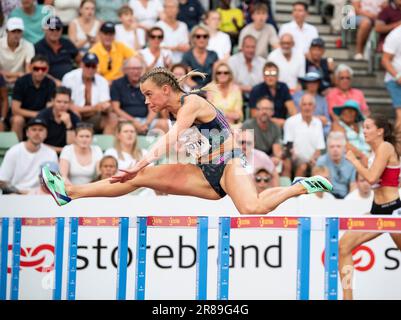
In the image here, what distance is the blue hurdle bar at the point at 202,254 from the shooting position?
9.52 m

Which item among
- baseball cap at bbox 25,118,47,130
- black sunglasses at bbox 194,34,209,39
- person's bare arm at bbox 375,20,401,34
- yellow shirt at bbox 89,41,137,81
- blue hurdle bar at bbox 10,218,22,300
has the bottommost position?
blue hurdle bar at bbox 10,218,22,300

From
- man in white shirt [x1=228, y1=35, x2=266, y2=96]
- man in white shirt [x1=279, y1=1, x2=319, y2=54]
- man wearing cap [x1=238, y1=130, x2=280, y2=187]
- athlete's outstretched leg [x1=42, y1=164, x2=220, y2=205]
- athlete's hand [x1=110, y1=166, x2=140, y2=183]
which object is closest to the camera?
athlete's hand [x1=110, y1=166, x2=140, y2=183]

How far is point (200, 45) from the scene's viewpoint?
1510 cm

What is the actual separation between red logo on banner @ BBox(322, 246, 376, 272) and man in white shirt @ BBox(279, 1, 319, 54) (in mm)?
4111

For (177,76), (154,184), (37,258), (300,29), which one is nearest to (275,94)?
(177,76)

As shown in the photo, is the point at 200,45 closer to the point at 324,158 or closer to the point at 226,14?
the point at 226,14

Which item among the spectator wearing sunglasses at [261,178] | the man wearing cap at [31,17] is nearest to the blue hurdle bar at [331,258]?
the spectator wearing sunglasses at [261,178]

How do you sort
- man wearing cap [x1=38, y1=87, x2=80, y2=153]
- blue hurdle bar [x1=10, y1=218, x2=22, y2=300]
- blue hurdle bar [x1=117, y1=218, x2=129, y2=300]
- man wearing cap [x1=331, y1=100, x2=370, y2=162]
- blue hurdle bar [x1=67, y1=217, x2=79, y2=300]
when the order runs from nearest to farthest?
blue hurdle bar [x1=117, y1=218, x2=129, y2=300] → blue hurdle bar [x1=67, y1=217, x2=79, y2=300] → blue hurdle bar [x1=10, y1=218, x2=22, y2=300] → man wearing cap [x1=38, y1=87, x2=80, y2=153] → man wearing cap [x1=331, y1=100, x2=370, y2=162]

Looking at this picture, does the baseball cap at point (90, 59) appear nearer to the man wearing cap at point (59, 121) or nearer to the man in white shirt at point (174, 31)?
the man wearing cap at point (59, 121)

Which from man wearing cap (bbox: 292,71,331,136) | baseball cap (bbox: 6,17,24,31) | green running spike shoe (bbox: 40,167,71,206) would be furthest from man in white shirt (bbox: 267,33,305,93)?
green running spike shoe (bbox: 40,167,71,206)

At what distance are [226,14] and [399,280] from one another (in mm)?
5420

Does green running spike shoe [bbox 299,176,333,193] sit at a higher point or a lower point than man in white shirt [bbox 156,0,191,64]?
lower

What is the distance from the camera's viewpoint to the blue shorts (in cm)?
1516

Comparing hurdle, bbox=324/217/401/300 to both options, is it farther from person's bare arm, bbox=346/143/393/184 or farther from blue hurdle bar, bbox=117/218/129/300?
blue hurdle bar, bbox=117/218/129/300
